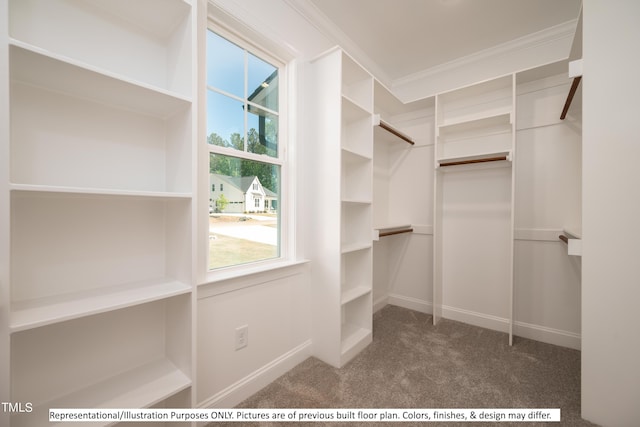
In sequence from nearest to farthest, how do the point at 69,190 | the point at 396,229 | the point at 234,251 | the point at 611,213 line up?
1. the point at 69,190
2. the point at 611,213
3. the point at 234,251
4. the point at 396,229

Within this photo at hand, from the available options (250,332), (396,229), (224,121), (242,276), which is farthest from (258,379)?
(396,229)

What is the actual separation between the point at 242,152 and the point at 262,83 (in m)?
0.60

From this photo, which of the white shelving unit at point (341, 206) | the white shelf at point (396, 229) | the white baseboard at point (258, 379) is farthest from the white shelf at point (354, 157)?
the white baseboard at point (258, 379)

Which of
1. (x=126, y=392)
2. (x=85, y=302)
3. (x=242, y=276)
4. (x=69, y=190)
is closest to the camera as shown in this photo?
(x=69, y=190)

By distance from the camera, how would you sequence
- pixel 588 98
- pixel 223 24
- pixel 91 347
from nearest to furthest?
pixel 91 347 → pixel 588 98 → pixel 223 24

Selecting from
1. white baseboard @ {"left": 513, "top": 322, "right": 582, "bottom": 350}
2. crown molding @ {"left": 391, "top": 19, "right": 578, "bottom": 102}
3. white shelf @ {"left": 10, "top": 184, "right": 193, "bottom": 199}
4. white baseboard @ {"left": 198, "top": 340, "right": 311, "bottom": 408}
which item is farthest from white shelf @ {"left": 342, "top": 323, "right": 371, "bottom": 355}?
crown molding @ {"left": 391, "top": 19, "right": 578, "bottom": 102}

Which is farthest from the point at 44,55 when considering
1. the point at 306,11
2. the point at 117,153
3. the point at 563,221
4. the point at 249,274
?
the point at 563,221

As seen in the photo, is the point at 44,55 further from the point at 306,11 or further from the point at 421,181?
the point at 421,181

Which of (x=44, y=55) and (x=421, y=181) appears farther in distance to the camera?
(x=421, y=181)

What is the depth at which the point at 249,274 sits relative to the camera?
167 cm

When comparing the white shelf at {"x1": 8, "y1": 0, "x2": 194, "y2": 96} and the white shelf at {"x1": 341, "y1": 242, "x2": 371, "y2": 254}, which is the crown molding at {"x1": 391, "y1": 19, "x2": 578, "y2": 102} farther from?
the white shelf at {"x1": 8, "y1": 0, "x2": 194, "y2": 96}

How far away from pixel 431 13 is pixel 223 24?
1747mm

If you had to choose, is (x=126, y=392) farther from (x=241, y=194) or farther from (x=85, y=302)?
(x=241, y=194)

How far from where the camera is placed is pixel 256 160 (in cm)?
183
